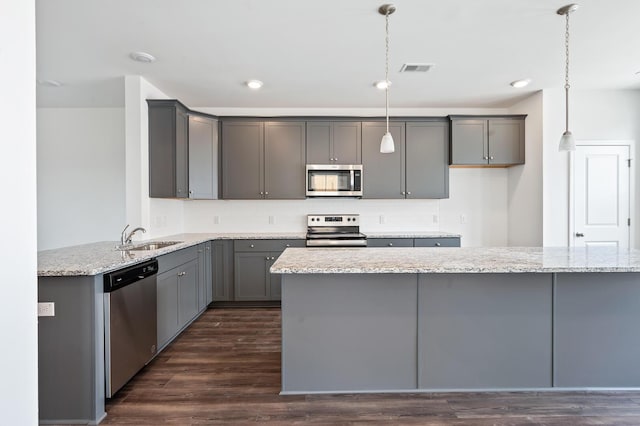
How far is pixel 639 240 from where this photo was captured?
3.82m

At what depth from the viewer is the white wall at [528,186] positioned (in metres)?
3.89

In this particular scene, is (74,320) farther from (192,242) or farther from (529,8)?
(529,8)

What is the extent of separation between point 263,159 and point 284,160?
0.93 feet

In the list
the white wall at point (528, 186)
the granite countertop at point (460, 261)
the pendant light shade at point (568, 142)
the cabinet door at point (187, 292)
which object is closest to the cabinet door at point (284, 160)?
the cabinet door at point (187, 292)

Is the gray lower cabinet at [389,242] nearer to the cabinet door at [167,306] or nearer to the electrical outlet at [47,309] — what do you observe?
the cabinet door at [167,306]

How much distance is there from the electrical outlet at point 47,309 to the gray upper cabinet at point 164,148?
1.81m

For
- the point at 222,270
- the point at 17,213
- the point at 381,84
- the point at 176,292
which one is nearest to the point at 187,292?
the point at 176,292

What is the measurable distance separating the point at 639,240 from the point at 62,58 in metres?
6.65

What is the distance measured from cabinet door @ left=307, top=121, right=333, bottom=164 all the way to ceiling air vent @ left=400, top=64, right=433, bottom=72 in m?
1.31

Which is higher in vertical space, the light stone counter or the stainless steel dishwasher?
the light stone counter

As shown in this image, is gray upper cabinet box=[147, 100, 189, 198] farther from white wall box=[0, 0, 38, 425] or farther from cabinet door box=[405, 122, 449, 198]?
cabinet door box=[405, 122, 449, 198]

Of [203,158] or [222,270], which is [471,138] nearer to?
[203,158]

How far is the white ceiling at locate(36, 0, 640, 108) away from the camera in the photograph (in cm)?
226

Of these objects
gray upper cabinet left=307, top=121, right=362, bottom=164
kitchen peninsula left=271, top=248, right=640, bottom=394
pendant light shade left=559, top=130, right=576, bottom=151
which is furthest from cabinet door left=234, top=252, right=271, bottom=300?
pendant light shade left=559, top=130, right=576, bottom=151
